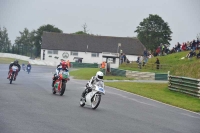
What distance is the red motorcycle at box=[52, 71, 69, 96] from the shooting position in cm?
2156

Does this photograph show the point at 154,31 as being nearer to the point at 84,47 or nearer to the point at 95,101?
the point at 84,47

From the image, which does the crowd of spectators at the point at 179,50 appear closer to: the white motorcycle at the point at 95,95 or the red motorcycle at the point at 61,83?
the red motorcycle at the point at 61,83

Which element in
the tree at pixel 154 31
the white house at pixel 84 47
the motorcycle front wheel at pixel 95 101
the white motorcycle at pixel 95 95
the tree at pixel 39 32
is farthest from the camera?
the tree at pixel 39 32

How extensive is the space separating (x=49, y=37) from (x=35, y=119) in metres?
98.1

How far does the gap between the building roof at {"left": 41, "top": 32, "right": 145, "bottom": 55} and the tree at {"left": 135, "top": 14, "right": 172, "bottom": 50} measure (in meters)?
6.53

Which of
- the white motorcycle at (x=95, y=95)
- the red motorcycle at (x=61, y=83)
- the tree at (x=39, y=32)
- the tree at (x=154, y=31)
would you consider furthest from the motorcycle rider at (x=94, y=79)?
the tree at (x=39, y=32)

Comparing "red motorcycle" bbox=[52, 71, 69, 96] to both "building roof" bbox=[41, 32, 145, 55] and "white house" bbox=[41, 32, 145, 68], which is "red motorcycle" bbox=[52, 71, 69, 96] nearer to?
"white house" bbox=[41, 32, 145, 68]

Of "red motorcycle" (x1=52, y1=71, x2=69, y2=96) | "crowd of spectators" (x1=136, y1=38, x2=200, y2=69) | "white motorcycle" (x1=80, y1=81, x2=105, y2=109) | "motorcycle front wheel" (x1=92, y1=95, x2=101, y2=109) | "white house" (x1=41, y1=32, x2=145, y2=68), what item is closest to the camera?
"white motorcycle" (x1=80, y1=81, x2=105, y2=109)

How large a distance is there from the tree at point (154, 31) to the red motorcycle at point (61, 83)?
3643 inches

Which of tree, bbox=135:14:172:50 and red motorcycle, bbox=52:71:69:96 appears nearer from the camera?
red motorcycle, bbox=52:71:69:96

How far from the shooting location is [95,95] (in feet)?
55.9

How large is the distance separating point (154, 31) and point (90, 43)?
16783 millimetres

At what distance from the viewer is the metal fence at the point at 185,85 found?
27984 mm

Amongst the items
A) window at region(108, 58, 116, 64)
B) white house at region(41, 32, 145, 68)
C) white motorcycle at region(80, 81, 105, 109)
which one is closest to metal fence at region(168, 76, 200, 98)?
white motorcycle at region(80, 81, 105, 109)
